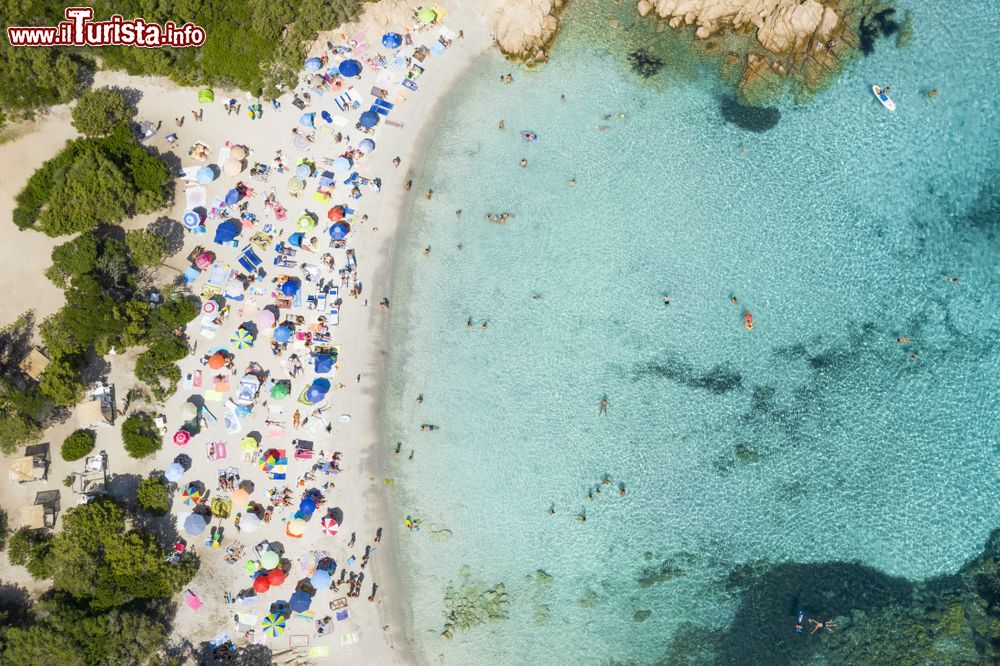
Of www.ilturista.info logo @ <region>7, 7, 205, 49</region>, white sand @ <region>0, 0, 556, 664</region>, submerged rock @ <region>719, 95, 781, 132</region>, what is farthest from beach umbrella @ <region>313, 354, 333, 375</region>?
submerged rock @ <region>719, 95, 781, 132</region>

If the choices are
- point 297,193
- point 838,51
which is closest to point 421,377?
point 297,193

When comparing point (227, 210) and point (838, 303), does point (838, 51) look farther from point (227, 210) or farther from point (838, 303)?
point (227, 210)

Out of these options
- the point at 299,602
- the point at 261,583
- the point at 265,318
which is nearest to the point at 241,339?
the point at 265,318

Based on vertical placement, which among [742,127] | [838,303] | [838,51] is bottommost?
[838,303]

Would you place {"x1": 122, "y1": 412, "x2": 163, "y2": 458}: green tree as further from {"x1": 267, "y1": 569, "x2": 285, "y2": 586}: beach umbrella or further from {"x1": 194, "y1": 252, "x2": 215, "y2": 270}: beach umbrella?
{"x1": 267, "y1": 569, "x2": 285, "y2": 586}: beach umbrella

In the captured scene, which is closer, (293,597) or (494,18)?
(293,597)

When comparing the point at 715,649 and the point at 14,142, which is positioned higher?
the point at 14,142
